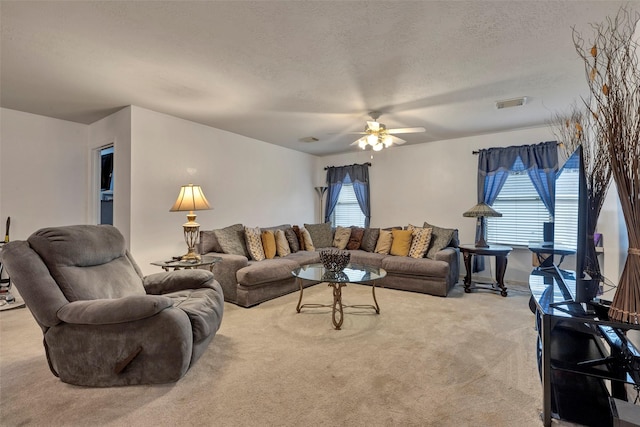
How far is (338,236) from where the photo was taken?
17.7ft

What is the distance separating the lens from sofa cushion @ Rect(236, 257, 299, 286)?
3.44 metres

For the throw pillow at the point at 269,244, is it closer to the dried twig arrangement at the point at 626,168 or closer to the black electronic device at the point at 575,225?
the black electronic device at the point at 575,225

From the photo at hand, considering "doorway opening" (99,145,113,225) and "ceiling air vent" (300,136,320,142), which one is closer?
"doorway opening" (99,145,113,225)

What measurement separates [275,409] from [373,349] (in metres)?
0.99

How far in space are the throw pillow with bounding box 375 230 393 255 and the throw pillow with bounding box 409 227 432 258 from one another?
380 mm

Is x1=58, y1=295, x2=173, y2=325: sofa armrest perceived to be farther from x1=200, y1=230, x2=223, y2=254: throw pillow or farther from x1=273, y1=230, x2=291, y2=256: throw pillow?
x1=273, y1=230, x2=291, y2=256: throw pillow

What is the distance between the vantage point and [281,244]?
455 centimetres

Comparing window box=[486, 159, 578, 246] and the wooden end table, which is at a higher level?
window box=[486, 159, 578, 246]

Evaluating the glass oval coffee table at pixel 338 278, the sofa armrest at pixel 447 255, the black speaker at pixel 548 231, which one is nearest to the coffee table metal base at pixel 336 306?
the glass oval coffee table at pixel 338 278

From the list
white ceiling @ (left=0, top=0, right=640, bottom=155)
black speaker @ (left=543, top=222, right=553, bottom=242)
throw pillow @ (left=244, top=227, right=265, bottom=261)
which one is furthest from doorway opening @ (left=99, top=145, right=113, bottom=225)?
black speaker @ (left=543, top=222, right=553, bottom=242)

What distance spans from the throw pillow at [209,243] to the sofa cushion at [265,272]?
0.60 m

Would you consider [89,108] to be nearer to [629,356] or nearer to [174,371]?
[174,371]

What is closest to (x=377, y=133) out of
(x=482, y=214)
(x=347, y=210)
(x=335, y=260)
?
(x=335, y=260)

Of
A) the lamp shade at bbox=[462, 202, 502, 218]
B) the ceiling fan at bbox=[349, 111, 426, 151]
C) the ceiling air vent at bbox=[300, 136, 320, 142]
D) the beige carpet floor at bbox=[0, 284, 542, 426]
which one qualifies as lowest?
the beige carpet floor at bbox=[0, 284, 542, 426]
